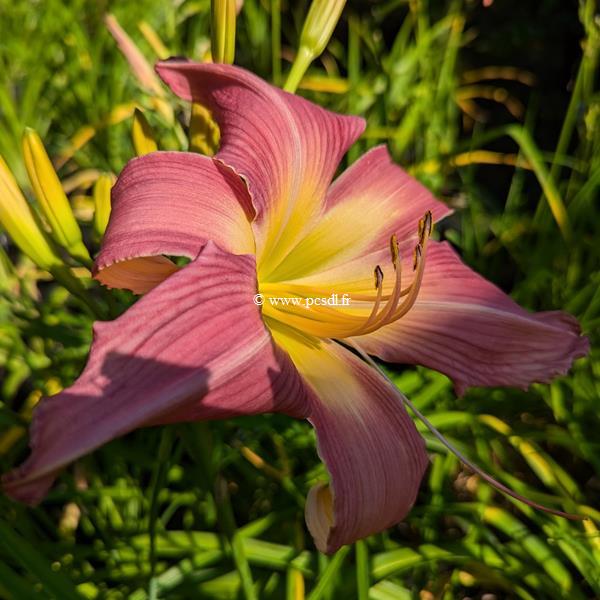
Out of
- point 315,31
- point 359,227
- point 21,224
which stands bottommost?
point 359,227

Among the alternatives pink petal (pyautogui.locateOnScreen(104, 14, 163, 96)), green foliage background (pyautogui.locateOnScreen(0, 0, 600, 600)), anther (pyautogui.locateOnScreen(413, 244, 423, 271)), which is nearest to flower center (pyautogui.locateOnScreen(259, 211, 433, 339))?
anther (pyautogui.locateOnScreen(413, 244, 423, 271))

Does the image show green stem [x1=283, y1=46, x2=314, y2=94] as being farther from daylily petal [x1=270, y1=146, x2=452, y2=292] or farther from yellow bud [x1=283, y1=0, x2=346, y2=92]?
daylily petal [x1=270, y1=146, x2=452, y2=292]

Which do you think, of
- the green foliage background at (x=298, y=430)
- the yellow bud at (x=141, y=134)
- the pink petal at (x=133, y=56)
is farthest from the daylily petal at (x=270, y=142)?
the pink petal at (x=133, y=56)

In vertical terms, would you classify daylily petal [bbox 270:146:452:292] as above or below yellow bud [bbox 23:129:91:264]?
below

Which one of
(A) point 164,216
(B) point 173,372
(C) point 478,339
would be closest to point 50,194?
(A) point 164,216

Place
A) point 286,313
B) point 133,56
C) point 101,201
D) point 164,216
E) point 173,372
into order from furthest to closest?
point 133,56 → point 101,201 → point 286,313 → point 164,216 → point 173,372

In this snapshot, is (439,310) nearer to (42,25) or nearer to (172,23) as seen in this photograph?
(172,23)

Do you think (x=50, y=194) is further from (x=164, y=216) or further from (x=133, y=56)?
(x=133, y=56)

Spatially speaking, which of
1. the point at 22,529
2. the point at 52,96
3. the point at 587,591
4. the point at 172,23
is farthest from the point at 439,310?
the point at 52,96
